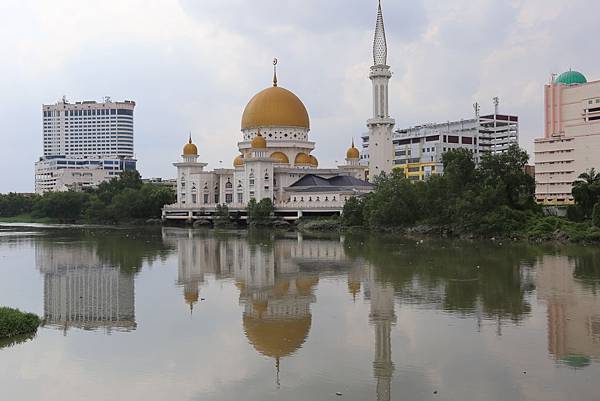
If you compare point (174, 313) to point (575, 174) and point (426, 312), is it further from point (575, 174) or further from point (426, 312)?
point (575, 174)

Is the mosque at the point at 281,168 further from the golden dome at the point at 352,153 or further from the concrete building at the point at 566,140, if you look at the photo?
the concrete building at the point at 566,140

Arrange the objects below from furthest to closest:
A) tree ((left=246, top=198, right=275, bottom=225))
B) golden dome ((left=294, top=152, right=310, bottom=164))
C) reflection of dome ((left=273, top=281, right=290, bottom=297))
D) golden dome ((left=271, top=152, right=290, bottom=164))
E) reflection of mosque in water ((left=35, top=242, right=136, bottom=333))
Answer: golden dome ((left=294, top=152, right=310, bottom=164)) → golden dome ((left=271, top=152, right=290, bottom=164)) → tree ((left=246, top=198, right=275, bottom=225)) → reflection of dome ((left=273, top=281, right=290, bottom=297)) → reflection of mosque in water ((left=35, top=242, right=136, bottom=333))

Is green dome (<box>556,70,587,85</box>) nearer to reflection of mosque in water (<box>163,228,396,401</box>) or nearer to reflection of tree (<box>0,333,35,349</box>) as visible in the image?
reflection of mosque in water (<box>163,228,396,401</box>)

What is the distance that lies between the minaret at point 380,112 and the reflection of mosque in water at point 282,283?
1882cm

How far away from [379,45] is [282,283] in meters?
37.7

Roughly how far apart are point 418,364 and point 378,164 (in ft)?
154

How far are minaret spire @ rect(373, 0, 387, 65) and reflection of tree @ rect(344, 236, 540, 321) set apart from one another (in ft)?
74.2

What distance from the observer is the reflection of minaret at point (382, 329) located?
12188 millimetres

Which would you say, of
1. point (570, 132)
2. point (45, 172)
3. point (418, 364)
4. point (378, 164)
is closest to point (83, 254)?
point (418, 364)

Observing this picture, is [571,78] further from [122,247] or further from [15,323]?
[15,323]

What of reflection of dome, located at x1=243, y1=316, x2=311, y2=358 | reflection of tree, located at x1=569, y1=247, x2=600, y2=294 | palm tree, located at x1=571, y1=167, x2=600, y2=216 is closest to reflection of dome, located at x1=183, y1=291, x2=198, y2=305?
reflection of dome, located at x1=243, y1=316, x2=311, y2=358

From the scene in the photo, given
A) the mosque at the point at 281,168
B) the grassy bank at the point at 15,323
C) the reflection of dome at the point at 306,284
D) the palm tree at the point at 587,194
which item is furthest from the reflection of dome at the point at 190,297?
the mosque at the point at 281,168

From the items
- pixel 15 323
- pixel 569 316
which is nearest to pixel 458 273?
pixel 569 316

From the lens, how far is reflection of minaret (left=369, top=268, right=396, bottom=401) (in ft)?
40.0
